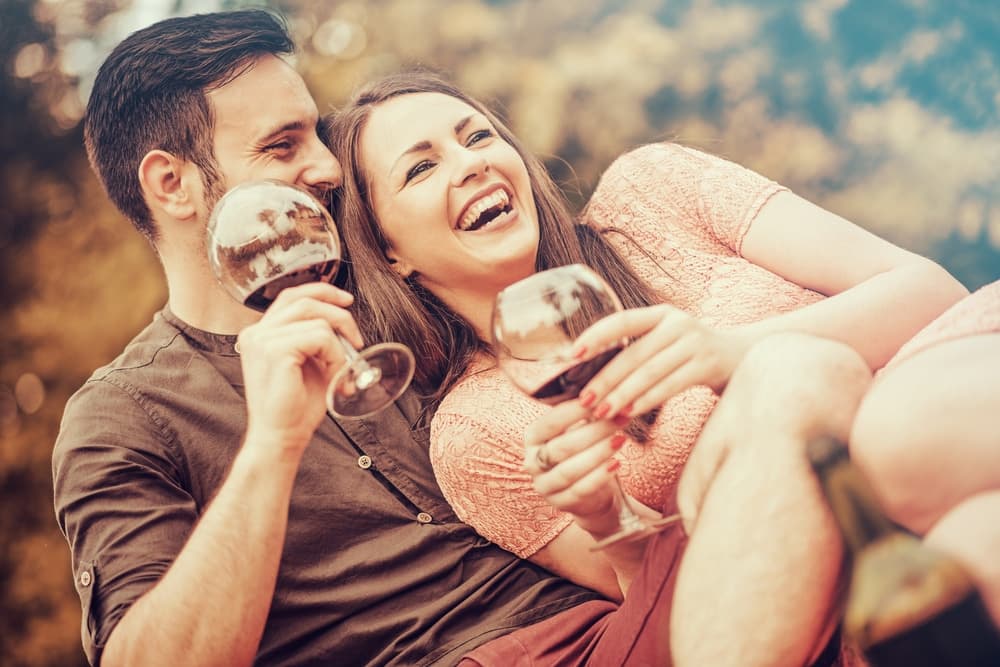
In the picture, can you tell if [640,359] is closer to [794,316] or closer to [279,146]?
[794,316]

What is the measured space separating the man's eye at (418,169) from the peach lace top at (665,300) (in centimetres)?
37

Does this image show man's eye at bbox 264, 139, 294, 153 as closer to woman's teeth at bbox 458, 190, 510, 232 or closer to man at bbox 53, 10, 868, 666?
man at bbox 53, 10, 868, 666

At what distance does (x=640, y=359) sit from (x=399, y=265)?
2.90ft

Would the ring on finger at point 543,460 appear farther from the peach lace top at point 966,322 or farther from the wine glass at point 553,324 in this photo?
the peach lace top at point 966,322

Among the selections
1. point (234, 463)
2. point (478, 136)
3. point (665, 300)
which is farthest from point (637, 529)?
point (478, 136)

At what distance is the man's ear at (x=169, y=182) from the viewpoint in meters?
1.84

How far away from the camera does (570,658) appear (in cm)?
142

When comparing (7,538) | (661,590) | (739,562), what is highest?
(739,562)

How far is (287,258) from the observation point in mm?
1316

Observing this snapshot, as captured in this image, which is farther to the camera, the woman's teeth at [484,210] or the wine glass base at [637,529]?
the woman's teeth at [484,210]

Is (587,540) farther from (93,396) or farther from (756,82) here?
(756,82)

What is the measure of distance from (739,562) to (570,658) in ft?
1.67

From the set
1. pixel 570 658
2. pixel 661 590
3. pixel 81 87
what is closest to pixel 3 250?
pixel 81 87

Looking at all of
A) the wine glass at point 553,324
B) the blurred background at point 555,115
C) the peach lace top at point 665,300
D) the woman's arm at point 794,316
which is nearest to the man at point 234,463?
the peach lace top at point 665,300
